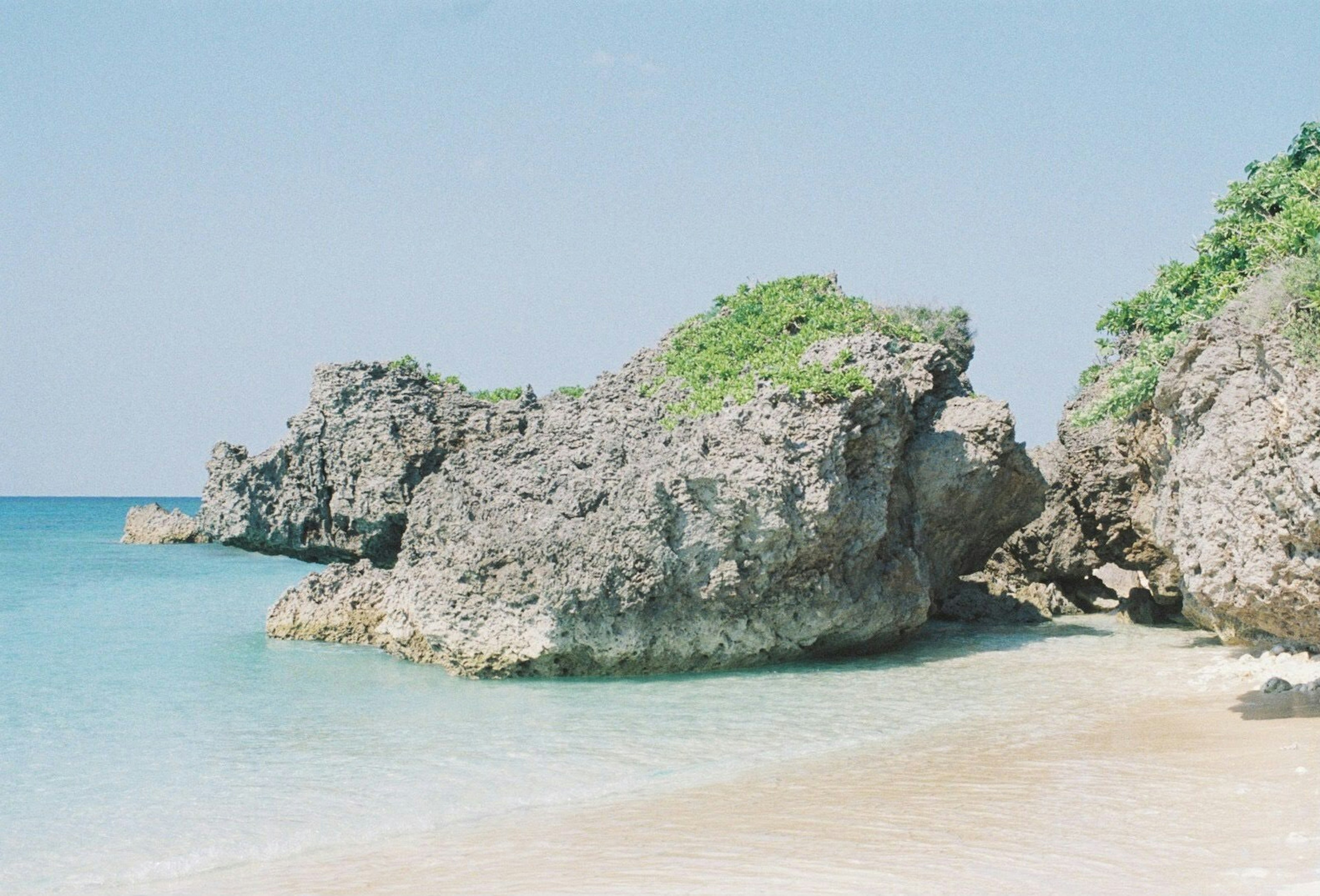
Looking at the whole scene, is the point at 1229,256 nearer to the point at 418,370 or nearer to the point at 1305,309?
the point at 1305,309

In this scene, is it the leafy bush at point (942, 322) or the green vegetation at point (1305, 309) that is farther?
the leafy bush at point (942, 322)

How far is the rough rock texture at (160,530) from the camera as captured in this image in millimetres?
50781

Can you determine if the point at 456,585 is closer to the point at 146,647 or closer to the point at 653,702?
the point at 653,702

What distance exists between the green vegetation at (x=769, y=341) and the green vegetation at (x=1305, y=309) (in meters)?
4.83

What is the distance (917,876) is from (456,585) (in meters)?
8.41

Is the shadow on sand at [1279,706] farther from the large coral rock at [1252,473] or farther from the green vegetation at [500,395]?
the green vegetation at [500,395]

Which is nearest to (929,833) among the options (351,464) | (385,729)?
(385,729)

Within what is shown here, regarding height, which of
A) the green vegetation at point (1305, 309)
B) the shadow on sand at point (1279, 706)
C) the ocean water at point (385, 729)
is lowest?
the ocean water at point (385, 729)

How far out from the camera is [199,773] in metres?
8.79

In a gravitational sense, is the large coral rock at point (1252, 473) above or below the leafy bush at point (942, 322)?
below

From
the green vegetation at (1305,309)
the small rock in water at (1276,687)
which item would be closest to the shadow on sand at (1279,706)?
the small rock in water at (1276,687)

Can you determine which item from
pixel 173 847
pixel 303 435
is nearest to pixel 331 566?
pixel 303 435

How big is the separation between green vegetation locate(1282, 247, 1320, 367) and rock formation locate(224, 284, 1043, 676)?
485cm

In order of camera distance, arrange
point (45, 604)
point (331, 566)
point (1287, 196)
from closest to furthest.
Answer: point (1287, 196) → point (331, 566) → point (45, 604)
